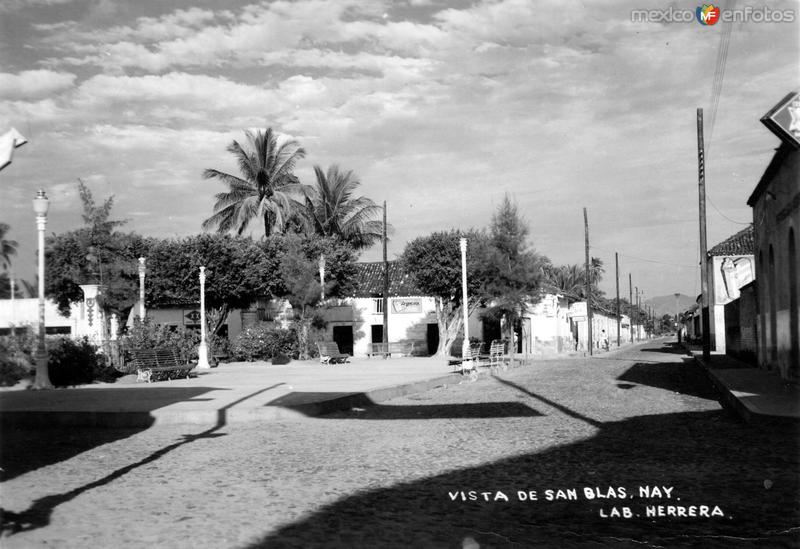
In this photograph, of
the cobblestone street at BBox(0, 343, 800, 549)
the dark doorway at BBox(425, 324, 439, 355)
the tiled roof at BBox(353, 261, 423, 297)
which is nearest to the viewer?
the cobblestone street at BBox(0, 343, 800, 549)

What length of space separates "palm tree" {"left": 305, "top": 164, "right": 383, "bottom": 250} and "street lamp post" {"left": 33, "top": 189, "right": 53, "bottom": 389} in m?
30.1

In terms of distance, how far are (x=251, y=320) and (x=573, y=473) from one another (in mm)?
37565

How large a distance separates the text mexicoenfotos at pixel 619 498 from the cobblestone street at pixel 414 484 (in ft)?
0.07

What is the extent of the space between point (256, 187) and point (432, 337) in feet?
45.2

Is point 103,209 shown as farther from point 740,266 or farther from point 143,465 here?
point 740,266

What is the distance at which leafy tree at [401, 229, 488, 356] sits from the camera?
39844 millimetres

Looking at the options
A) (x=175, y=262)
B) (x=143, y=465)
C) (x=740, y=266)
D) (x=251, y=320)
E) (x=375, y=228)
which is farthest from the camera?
(x=375, y=228)

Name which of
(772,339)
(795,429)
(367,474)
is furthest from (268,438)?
(772,339)

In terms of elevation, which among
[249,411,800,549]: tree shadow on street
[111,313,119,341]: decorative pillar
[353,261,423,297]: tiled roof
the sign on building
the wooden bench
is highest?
[353,261,423,297]: tiled roof

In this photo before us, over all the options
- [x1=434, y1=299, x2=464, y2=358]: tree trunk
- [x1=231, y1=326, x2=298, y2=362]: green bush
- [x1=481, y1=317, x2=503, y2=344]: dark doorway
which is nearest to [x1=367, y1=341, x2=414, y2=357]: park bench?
[x1=434, y1=299, x2=464, y2=358]: tree trunk

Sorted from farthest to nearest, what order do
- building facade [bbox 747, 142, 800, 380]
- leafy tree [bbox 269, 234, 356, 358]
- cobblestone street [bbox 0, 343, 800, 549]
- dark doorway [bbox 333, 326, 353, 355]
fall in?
dark doorway [bbox 333, 326, 353, 355], leafy tree [bbox 269, 234, 356, 358], building facade [bbox 747, 142, 800, 380], cobblestone street [bbox 0, 343, 800, 549]

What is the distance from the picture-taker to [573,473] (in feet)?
21.5

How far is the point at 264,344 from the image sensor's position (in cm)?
3416

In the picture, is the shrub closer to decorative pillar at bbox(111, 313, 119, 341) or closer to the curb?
the curb
